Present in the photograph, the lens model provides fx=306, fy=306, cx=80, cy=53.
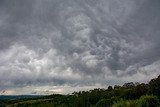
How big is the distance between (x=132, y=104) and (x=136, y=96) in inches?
3420

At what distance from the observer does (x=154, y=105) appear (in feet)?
403

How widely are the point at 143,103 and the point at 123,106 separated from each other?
43.5 feet

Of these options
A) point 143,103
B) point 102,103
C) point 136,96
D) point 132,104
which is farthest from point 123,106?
point 136,96

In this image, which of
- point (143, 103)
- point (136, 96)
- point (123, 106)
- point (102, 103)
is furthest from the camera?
point (136, 96)

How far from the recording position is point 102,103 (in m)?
188

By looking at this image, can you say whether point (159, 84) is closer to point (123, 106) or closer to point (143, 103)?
point (143, 103)

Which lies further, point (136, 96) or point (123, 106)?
point (136, 96)

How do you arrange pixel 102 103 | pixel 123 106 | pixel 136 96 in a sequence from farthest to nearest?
pixel 136 96
pixel 102 103
pixel 123 106

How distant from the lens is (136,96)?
7864 inches

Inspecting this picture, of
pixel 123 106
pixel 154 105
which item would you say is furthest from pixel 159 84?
pixel 123 106

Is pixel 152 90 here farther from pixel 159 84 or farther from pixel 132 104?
pixel 132 104

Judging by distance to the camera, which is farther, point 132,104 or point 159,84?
point 159,84

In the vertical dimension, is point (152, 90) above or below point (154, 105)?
above

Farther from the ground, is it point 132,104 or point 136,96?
point 136,96
